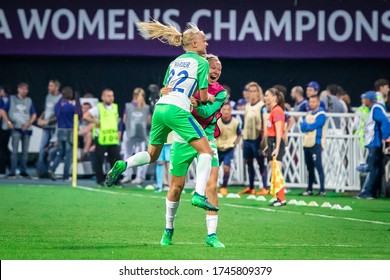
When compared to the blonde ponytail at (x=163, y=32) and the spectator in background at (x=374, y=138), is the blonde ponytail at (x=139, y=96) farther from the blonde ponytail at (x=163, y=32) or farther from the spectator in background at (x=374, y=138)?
the blonde ponytail at (x=163, y=32)

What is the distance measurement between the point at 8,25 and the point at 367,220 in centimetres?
1338

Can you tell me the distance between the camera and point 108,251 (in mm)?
13211

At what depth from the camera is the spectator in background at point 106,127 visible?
26.8 meters

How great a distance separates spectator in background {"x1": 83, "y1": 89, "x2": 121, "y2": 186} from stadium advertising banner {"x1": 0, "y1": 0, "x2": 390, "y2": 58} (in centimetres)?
265

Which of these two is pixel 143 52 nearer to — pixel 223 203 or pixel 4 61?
pixel 4 61

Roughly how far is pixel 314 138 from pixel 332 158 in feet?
8.17

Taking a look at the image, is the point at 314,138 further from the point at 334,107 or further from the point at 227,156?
the point at 334,107

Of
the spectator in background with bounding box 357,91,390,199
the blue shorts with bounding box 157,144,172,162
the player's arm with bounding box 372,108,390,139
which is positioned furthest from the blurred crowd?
the blue shorts with bounding box 157,144,172,162

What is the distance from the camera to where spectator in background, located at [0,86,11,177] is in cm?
2955

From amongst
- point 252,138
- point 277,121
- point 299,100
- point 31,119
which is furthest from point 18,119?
point 277,121

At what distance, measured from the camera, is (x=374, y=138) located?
2430cm

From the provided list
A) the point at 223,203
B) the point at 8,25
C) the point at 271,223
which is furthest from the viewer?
the point at 8,25

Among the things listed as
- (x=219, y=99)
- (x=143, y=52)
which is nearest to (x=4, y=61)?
(x=143, y=52)

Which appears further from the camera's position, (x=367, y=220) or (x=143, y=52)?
(x=143, y=52)
